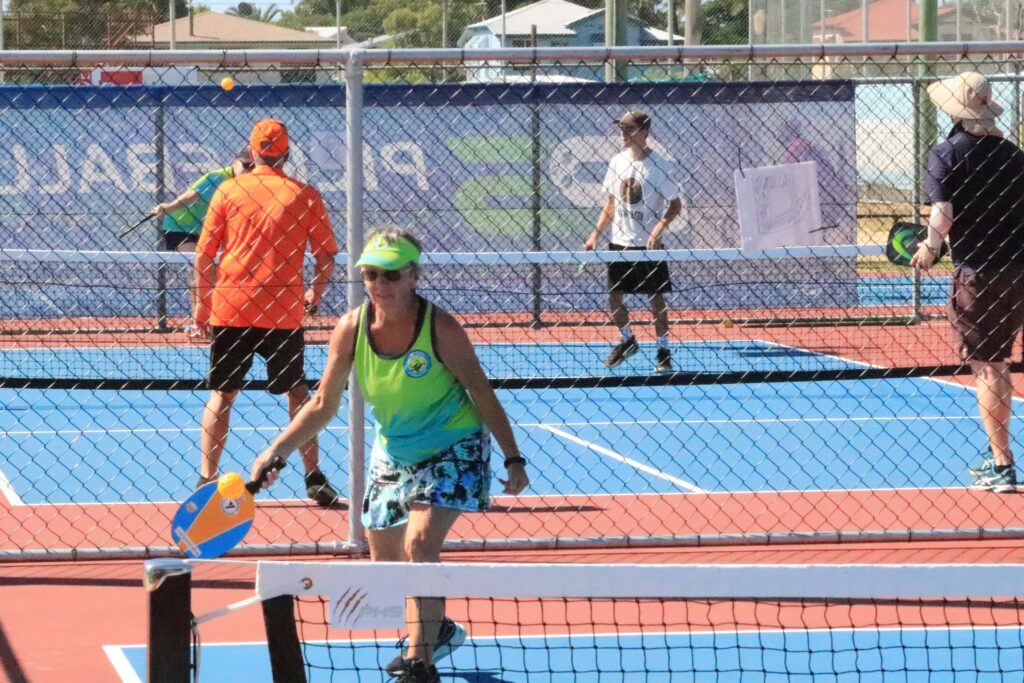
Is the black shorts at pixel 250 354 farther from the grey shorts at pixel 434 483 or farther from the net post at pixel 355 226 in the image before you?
the grey shorts at pixel 434 483

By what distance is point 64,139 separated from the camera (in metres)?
14.5

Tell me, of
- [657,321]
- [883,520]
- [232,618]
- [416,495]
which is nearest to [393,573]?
[416,495]

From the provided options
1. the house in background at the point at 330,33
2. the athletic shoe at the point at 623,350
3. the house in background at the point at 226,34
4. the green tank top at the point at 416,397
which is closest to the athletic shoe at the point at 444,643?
the green tank top at the point at 416,397

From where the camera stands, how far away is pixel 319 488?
7973mm

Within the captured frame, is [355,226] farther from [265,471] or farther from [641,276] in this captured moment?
[641,276]

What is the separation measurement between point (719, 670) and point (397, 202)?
9.68 metres

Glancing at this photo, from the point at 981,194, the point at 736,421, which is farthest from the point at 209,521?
the point at 736,421

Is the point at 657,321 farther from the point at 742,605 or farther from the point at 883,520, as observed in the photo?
the point at 742,605

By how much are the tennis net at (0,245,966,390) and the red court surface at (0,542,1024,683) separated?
5.58m

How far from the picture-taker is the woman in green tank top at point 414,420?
5141mm

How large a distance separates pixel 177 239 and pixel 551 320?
356cm

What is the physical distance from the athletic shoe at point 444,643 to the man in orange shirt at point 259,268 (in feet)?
8.59

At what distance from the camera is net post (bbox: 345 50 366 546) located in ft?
21.8

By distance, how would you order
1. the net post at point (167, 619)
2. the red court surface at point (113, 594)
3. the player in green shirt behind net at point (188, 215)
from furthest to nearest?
the player in green shirt behind net at point (188, 215)
the red court surface at point (113, 594)
the net post at point (167, 619)
